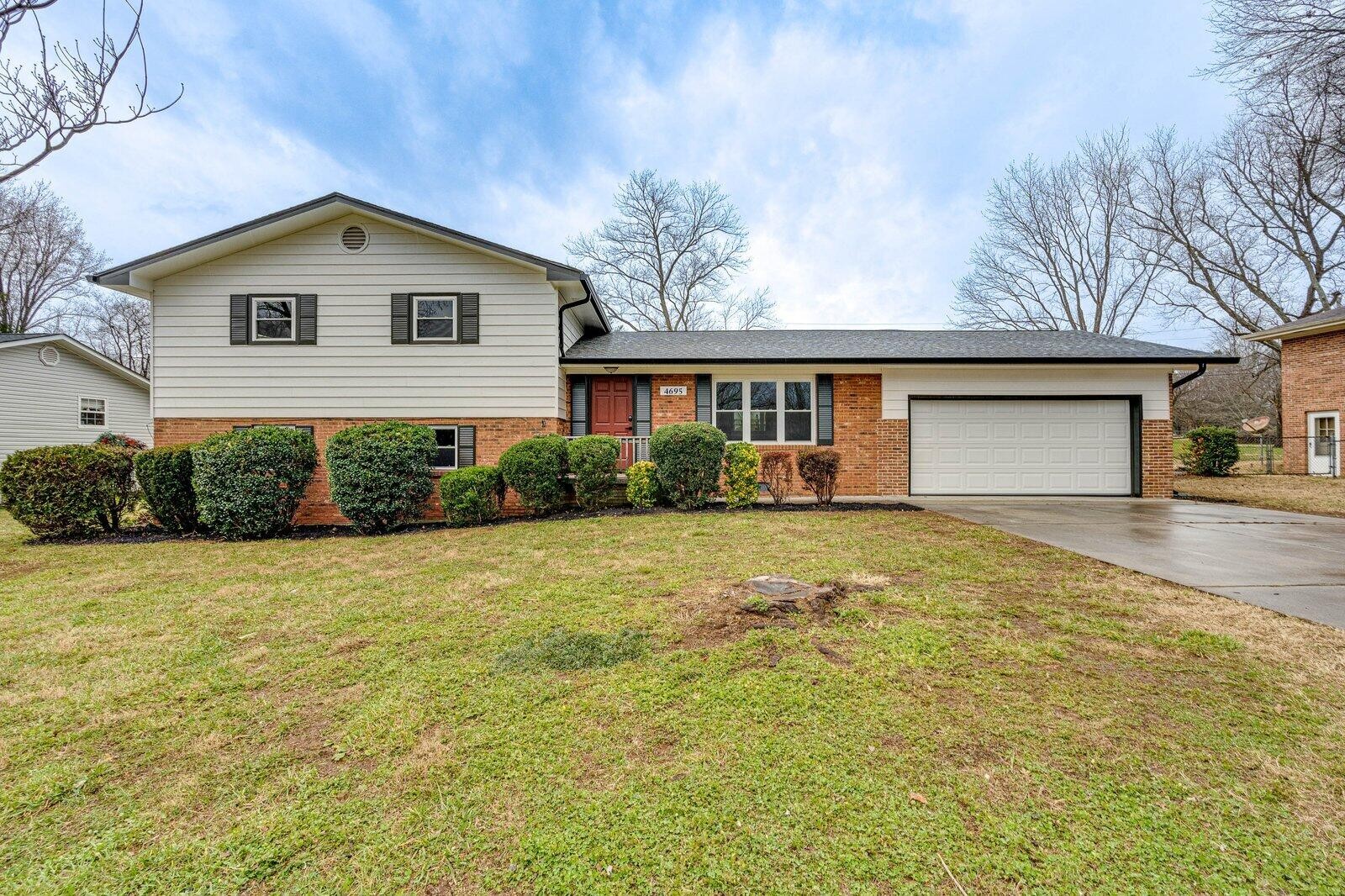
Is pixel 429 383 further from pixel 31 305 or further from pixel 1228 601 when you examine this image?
pixel 31 305

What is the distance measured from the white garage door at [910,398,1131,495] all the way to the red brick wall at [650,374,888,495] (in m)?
0.86

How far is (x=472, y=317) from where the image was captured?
33.0ft

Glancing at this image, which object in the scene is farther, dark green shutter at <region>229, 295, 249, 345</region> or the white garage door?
the white garage door

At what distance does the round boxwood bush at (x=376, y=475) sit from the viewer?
26.7 ft

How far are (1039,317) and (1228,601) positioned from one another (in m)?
28.9

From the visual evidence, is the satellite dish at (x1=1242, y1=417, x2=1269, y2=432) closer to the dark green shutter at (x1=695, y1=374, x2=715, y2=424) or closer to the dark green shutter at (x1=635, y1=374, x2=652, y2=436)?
the dark green shutter at (x1=695, y1=374, x2=715, y2=424)

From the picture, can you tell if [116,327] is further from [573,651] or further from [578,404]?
[573,651]

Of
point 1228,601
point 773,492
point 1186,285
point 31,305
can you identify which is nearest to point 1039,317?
point 1186,285

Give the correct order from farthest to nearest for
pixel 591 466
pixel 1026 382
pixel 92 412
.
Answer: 1. pixel 92 412
2. pixel 1026 382
3. pixel 591 466

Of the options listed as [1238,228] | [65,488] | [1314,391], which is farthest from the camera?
[1238,228]

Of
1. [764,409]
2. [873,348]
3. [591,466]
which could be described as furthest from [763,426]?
[591,466]

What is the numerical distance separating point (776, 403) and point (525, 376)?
5.40 m

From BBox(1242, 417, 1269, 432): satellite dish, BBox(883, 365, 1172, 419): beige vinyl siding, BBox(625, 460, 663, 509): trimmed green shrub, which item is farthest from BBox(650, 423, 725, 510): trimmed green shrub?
BBox(1242, 417, 1269, 432): satellite dish

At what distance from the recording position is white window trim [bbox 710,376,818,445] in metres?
11.5
